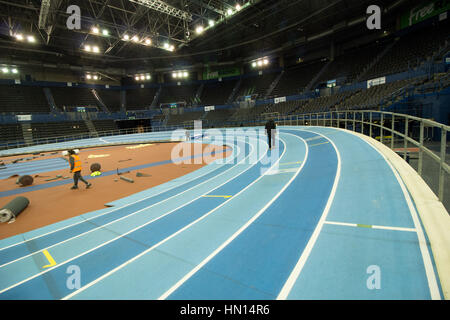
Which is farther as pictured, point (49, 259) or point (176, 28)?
point (176, 28)

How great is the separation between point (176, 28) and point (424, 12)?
3047cm

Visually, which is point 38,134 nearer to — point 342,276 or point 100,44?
point 100,44

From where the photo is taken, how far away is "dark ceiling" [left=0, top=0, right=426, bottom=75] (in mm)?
21578

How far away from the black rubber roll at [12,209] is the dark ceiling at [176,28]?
61.8 feet

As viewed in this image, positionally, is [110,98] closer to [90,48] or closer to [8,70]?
[8,70]

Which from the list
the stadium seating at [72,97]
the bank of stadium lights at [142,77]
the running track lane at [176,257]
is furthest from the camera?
the bank of stadium lights at [142,77]

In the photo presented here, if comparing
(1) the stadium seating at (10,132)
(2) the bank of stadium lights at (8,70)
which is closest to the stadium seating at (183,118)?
(1) the stadium seating at (10,132)

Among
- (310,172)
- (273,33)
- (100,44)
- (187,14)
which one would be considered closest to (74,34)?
(100,44)

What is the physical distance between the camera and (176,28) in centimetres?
2716

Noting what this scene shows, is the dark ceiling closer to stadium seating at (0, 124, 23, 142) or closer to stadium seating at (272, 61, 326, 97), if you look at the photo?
stadium seating at (272, 61, 326, 97)

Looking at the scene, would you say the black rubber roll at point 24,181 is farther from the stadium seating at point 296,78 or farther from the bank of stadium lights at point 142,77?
the bank of stadium lights at point 142,77

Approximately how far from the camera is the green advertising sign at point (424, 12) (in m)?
22.9

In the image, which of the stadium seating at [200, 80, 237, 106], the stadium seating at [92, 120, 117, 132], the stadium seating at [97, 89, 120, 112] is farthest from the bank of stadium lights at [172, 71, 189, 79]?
the stadium seating at [92, 120, 117, 132]

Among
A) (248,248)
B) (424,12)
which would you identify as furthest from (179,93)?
(248,248)
